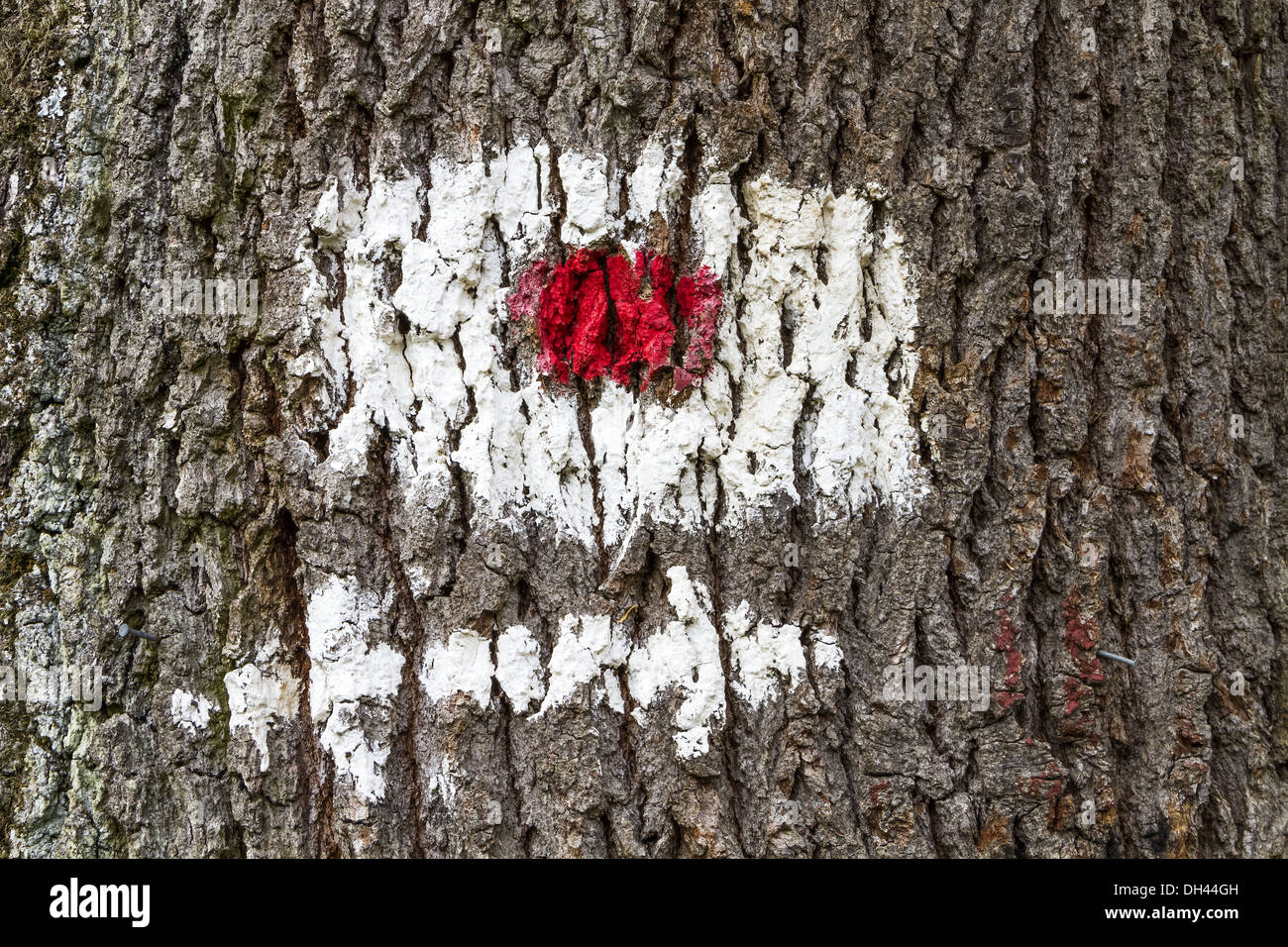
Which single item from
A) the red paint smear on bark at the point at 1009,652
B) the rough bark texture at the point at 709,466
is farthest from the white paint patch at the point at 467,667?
the red paint smear on bark at the point at 1009,652

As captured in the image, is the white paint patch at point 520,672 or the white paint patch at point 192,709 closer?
the white paint patch at point 520,672

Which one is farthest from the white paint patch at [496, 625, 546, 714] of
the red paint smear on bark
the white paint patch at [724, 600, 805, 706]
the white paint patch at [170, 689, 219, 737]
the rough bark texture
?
the red paint smear on bark

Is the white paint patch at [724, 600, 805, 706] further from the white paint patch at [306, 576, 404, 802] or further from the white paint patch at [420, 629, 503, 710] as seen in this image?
the white paint patch at [306, 576, 404, 802]

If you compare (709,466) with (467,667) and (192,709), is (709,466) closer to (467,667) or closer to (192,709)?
(467,667)

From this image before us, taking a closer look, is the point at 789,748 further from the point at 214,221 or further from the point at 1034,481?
the point at 214,221

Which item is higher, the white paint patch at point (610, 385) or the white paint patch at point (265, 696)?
the white paint patch at point (610, 385)

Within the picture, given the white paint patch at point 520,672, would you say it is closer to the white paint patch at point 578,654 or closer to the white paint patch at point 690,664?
the white paint patch at point 578,654

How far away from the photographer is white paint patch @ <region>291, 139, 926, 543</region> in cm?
154

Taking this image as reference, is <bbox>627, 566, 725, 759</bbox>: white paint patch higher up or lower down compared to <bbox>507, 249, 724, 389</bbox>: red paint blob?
lower down

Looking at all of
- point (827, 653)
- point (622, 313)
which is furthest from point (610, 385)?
point (827, 653)

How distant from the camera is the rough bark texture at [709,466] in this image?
1.53 metres

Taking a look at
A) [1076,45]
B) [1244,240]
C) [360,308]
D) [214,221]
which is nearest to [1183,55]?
[1076,45]

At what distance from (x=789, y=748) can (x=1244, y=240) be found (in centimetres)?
135

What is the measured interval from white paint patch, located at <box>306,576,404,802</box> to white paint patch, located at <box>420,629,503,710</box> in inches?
3.5
